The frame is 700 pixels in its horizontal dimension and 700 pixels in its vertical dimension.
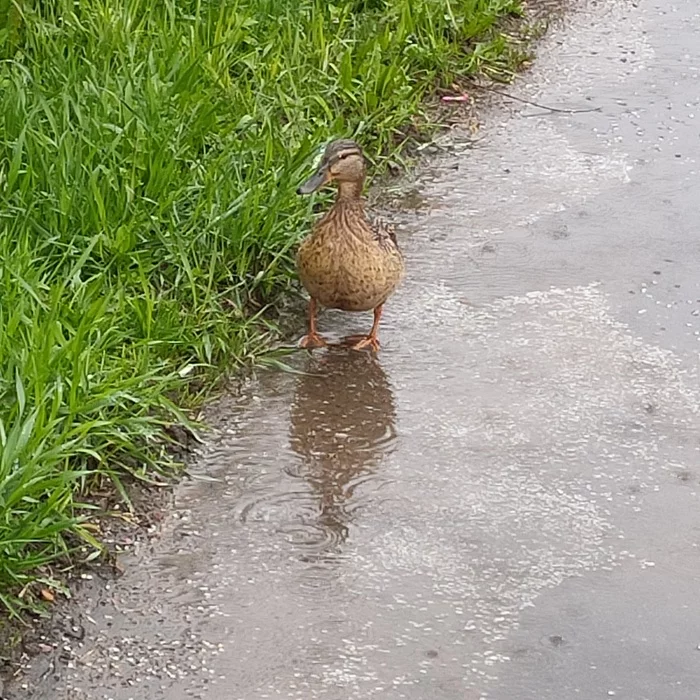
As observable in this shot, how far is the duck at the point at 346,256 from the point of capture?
15.1ft

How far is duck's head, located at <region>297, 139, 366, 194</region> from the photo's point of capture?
472 centimetres

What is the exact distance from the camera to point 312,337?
15.3ft

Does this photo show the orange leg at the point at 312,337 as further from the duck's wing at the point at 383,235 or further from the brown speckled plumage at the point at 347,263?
the duck's wing at the point at 383,235

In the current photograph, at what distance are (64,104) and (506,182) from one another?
5.59 feet

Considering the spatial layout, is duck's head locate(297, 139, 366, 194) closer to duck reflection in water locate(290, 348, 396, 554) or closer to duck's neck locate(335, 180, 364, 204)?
duck's neck locate(335, 180, 364, 204)

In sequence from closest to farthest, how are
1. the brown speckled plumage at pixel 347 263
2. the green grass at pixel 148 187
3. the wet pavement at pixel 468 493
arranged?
the wet pavement at pixel 468 493 < the green grass at pixel 148 187 < the brown speckled plumage at pixel 347 263

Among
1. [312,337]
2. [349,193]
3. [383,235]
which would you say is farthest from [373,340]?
[349,193]

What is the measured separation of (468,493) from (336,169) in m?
1.27

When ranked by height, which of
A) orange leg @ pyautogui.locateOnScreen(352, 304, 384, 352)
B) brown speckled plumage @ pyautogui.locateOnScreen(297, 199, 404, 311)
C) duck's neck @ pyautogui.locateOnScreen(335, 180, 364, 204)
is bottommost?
orange leg @ pyautogui.locateOnScreen(352, 304, 384, 352)

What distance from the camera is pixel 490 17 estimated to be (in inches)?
265

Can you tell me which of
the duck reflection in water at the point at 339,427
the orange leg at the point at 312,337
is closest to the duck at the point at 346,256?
the orange leg at the point at 312,337

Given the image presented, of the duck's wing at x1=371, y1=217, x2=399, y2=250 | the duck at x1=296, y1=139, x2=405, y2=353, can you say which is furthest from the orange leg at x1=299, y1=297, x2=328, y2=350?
the duck's wing at x1=371, y1=217, x2=399, y2=250

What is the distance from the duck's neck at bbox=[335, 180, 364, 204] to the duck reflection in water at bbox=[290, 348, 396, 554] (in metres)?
0.47

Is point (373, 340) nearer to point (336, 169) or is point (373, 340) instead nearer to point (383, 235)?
point (383, 235)
